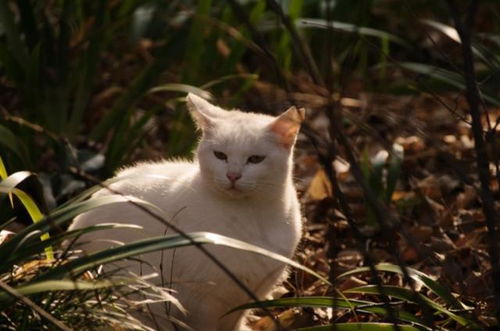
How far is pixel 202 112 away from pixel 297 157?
1447mm

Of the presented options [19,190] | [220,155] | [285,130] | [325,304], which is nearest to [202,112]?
[220,155]

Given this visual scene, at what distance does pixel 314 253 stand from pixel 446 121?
1659 millimetres

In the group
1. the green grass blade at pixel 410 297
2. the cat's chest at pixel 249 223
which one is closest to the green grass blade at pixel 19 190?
the cat's chest at pixel 249 223

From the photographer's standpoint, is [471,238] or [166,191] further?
[471,238]

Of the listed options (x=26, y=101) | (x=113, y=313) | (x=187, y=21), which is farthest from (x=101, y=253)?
(x=187, y=21)

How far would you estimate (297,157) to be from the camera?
4195 mm

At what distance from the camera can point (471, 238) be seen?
3070 mm

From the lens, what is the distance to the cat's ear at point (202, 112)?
2.76 metres

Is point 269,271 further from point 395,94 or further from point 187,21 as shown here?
point 395,94

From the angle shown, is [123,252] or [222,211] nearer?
[123,252]

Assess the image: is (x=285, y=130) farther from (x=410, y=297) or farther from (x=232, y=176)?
(x=410, y=297)

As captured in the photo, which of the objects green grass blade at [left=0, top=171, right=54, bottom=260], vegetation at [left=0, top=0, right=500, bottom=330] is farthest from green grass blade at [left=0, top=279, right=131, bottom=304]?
green grass blade at [left=0, top=171, right=54, bottom=260]

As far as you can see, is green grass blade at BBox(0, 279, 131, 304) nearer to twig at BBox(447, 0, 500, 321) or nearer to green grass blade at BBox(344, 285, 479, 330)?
green grass blade at BBox(344, 285, 479, 330)

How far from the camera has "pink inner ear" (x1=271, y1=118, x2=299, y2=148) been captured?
2652mm
